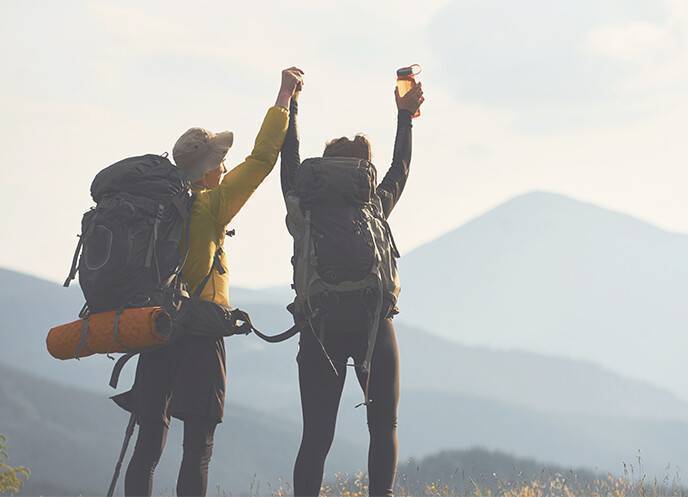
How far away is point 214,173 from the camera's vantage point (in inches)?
278

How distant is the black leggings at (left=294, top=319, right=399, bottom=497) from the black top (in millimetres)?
861

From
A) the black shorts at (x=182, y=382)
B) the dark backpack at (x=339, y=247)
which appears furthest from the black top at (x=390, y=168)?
the black shorts at (x=182, y=382)

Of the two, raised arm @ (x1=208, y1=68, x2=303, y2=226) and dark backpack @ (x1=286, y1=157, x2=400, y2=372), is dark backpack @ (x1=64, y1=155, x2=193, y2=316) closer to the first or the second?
raised arm @ (x1=208, y1=68, x2=303, y2=226)

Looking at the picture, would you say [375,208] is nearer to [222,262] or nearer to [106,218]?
[222,262]

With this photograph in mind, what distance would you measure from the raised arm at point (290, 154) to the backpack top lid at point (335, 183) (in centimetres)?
31

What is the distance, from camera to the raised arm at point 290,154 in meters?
7.27

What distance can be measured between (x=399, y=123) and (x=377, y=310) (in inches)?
58.5

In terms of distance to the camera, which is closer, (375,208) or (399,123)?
(375,208)

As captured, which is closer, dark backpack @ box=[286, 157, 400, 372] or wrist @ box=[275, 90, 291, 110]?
dark backpack @ box=[286, 157, 400, 372]

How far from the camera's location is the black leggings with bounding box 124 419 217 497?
668 centimetres

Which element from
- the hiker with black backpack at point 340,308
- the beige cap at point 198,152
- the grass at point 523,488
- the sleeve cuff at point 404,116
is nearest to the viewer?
the hiker with black backpack at point 340,308

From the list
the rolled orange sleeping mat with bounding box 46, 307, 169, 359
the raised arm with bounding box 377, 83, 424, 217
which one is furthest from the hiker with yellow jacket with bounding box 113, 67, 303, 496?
the raised arm with bounding box 377, 83, 424, 217

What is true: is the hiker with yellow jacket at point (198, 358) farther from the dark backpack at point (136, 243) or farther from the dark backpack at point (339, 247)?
the dark backpack at point (339, 247)

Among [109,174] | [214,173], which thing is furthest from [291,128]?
[109,174]
